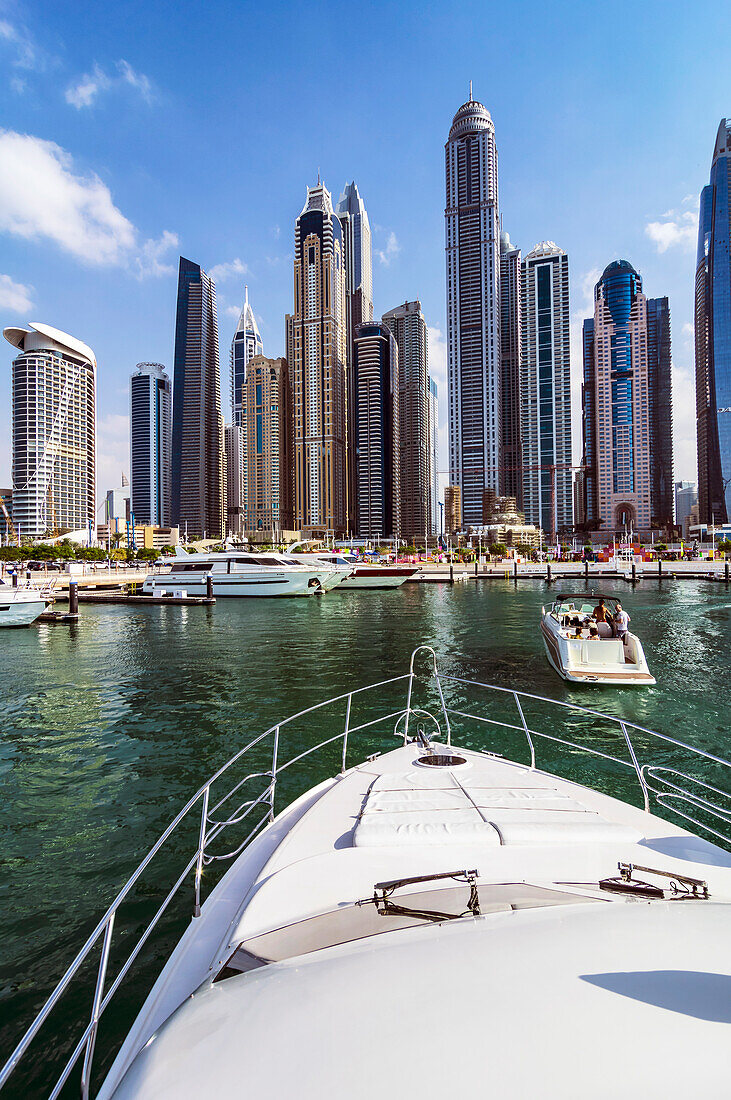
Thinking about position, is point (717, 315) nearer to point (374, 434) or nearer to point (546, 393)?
point (546, 393)

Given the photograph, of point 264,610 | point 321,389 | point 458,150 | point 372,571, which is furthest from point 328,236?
point 264,610

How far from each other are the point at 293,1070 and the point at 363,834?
2.15 m

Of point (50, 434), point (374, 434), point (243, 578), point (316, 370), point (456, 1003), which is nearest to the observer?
point (456, 1003)

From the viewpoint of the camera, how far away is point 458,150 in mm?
173375

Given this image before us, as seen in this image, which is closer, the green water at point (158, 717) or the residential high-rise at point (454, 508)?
the green water at point (158, 717)

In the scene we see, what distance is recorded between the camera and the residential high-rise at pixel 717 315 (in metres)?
133

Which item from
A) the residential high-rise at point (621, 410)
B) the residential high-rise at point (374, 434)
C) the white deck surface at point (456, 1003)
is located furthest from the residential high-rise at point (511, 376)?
the white deck surface at point (456, 1003)

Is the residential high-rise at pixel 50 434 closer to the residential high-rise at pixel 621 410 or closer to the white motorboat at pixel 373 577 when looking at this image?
the white motorboat at pixel 373 577

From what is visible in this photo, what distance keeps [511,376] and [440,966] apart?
18759cm

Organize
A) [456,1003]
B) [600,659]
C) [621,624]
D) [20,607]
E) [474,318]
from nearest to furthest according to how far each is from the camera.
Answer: [456,1003] < [600,659] < [621,624] < [20,607] < [474,318]

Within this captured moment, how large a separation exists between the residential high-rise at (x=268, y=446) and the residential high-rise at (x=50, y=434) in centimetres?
4897

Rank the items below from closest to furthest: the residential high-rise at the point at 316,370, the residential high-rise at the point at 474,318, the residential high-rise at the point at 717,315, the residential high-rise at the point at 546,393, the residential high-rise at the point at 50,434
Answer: the residential high-rise at the point at 50,434 < the residential high-rise at the point at 717,315 < the residential high-rise at the point at 316,370 < the residential high-rise at the point at 474,318 < the residential high-rise at the point at 546,393

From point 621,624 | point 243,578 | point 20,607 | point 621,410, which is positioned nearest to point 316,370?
point 621,410

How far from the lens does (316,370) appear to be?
15588 centimetres
